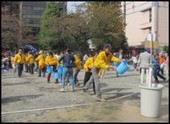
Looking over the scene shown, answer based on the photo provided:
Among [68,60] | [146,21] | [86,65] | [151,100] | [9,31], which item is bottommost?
[151,100]

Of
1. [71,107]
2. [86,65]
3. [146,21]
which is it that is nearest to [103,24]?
[146,21]

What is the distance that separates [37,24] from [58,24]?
26821 mm

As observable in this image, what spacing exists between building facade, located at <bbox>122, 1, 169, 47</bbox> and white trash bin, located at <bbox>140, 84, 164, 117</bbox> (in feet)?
140

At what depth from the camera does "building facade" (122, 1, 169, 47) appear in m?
56.0

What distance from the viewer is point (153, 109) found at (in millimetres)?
8438

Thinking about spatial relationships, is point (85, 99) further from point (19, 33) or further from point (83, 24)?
point (19, 33)

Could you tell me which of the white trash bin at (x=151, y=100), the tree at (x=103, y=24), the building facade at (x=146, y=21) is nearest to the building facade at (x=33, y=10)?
the building facade at (x=146, y=21)

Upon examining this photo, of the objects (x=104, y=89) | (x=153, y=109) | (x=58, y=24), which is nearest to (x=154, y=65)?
(x=104, y=89)

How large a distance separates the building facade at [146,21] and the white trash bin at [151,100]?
42.6 m

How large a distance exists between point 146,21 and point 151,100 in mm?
52478

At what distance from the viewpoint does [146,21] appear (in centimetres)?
5956

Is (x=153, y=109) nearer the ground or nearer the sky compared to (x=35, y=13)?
nearer the ground

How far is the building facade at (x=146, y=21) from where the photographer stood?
56031mm

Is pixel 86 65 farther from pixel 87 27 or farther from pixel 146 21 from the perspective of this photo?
pixel 146 21
